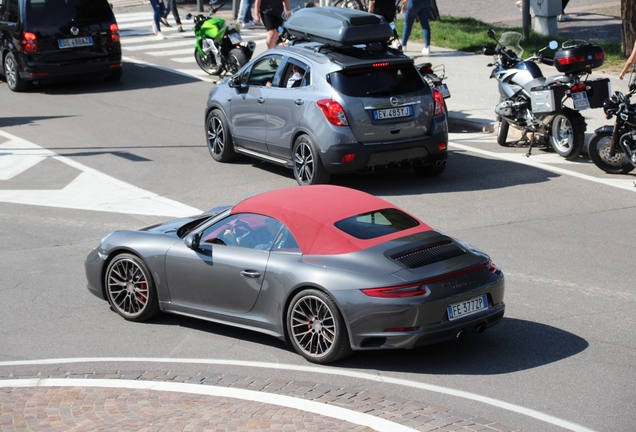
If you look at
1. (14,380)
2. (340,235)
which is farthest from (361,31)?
(14,380)

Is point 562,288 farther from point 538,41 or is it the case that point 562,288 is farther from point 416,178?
point 538,41

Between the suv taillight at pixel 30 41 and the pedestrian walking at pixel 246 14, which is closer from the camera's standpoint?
the suv taillight at pixel 30 41

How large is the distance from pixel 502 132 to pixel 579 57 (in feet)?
5.95

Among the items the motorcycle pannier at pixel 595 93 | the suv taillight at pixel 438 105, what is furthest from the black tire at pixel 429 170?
the motorcycle pannier at pixel 595 93

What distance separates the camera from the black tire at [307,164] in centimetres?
1284

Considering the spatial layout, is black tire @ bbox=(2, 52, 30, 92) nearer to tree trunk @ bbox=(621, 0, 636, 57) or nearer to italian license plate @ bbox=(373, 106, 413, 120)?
italian license plate @ bbox=(373, 106, 413, 120)

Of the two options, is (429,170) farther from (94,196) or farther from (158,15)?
(158,15)

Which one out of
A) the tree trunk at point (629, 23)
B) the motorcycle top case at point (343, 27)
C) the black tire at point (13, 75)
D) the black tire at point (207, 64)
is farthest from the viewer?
the black tire at point (207, 64)

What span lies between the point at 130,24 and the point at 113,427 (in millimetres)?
25342

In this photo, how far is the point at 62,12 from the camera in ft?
67.4

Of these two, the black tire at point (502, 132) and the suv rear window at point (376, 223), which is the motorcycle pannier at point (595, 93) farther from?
the suv rear window at point (376, 223)

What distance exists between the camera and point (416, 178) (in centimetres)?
1391

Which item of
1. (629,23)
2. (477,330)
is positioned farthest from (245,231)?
(629,23)

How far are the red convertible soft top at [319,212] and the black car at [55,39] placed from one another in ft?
43.4
